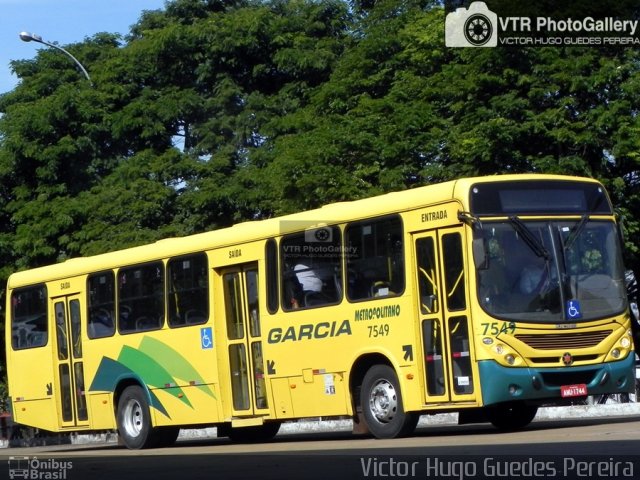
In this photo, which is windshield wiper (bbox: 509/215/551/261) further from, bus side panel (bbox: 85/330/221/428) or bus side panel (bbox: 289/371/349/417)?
bus side panel (bbox: 85/330/221/428)

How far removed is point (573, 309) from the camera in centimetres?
1568

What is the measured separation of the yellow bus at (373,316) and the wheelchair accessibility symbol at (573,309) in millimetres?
22

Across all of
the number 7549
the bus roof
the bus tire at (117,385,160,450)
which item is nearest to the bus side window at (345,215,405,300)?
the bus roof

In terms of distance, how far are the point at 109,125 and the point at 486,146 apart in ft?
48.0

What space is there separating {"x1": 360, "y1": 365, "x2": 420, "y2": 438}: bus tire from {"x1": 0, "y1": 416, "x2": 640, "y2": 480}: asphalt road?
7.9 inches

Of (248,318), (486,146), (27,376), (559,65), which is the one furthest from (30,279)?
(559,65)

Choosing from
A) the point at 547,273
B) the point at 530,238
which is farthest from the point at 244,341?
the point at 547,273

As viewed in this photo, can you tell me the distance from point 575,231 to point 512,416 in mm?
2911

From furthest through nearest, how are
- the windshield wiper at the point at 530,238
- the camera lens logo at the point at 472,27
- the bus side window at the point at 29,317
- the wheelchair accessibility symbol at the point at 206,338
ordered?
the camera lens logo at the point at 472,27, the bus side window at the point at 29,317, the wheelchair accessibility symbol at the point at 206,338, the windshield wiper at the point at 530,238

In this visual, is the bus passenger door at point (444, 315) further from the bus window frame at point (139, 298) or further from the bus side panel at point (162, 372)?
the bus window frame at point (139, 298)

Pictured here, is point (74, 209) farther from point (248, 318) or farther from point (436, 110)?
point (248, 318)

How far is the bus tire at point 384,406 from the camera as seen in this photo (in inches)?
646

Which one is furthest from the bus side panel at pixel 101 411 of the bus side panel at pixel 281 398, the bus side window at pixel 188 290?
the bus side panel at pixel 281 398

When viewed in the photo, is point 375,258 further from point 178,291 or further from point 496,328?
point 178,291
